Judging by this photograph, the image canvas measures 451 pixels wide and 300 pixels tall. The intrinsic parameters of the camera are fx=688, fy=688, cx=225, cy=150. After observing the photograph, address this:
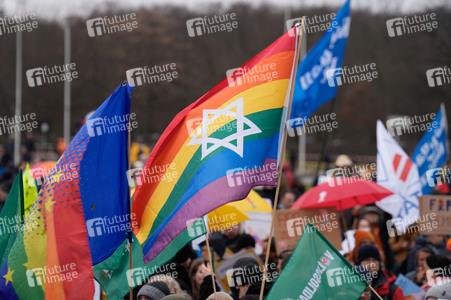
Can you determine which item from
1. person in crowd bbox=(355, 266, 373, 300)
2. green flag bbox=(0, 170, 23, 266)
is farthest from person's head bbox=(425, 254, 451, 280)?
green flag bbox=(0, 170, 23, 266)

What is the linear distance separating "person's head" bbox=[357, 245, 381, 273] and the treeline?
32058 millimetres

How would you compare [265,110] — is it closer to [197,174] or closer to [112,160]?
[197,174]

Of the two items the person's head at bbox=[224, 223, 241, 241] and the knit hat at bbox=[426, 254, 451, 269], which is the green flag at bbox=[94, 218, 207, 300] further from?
the person's head at bbox=[224, 223, 241, 241]

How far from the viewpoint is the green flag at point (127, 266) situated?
5434 mm

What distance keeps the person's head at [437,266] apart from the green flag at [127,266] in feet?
7.43

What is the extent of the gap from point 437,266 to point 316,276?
210 cm

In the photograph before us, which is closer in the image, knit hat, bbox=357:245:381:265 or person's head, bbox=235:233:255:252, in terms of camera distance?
knit hat, bbox=357:245:381:265

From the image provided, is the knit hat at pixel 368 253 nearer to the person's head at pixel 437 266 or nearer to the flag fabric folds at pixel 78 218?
the person's head at pixel 437 266

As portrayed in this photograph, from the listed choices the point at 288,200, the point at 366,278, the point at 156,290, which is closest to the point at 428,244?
the point at 366,278

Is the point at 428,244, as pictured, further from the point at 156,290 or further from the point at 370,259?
the point at 156,290

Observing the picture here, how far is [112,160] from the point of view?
558cm

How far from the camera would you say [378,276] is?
612 centimetres

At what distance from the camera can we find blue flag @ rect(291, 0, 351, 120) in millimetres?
10812

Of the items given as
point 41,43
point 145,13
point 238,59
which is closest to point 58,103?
point 41,43
